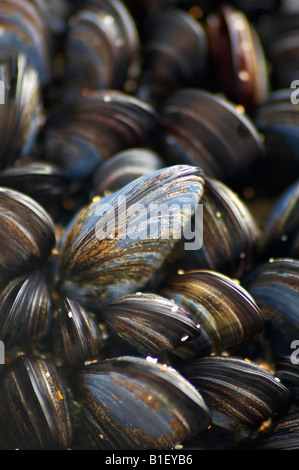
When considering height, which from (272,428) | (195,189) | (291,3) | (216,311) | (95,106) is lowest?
(272,428)

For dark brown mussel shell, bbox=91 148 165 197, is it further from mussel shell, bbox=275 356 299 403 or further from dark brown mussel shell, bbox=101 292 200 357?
mussel shell, bbox=275 356 299 403

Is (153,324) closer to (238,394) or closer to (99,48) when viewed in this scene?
(238,394)

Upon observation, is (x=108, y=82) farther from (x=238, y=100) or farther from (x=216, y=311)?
(x=216, y=311)

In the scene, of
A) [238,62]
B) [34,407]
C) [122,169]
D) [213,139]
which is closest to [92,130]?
Answer: [122,169]

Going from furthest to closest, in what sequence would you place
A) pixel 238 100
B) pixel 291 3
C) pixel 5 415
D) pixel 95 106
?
pixel 291 3 → pixel 238 100 → pixel 95 106 → pixel 5 415

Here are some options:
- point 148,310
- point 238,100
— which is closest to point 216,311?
point 148,310

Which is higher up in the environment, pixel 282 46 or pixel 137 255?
pixel 282 46

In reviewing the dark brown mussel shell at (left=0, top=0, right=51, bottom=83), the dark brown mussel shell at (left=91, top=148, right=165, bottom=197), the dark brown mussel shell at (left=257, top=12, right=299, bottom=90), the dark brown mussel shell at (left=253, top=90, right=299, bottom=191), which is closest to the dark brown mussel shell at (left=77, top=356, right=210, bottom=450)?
the dark brown mussel shell at (left=91, top=148, right=165, bottom=197)
